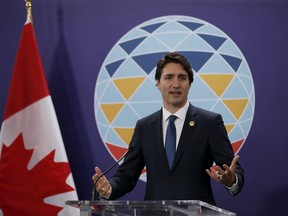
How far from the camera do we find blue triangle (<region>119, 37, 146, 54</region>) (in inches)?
159

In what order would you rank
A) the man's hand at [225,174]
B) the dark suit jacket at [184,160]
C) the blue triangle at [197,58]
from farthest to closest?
the blue triangle at [197,58] < the dark suit jacket at [184,160] < the man's hand at [225,174]

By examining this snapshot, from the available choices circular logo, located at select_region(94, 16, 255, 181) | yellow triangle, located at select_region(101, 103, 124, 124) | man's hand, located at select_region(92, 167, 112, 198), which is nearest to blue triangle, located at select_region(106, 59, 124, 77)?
circular logo, located at select_region(94, 16, 255, 181)

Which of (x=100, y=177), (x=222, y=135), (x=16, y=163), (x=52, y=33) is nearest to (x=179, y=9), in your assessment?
(x=52, y=33)

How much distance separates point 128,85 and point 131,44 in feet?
1.00

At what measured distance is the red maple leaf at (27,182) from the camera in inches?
152

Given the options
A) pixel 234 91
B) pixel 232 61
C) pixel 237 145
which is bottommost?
pixel 237 145

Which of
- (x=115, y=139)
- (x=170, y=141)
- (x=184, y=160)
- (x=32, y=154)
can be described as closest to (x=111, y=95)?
(x=115, y=139)

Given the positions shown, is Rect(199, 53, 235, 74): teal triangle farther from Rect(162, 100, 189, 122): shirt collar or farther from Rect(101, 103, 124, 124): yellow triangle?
Rect(162, 100, 189, 122): shirt collar

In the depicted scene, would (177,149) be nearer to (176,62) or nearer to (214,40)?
(176,62)

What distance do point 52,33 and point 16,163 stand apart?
102 cm

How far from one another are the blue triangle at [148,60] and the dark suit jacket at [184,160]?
0.88 m

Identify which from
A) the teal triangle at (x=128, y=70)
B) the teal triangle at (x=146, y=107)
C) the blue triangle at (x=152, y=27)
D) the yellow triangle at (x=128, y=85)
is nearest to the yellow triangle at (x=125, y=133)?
the teal triangle at (x=146, y=107)

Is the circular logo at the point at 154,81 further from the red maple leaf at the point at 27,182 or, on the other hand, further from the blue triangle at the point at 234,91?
the red maple leaf at the point at 27,182

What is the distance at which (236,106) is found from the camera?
12.9 feet
